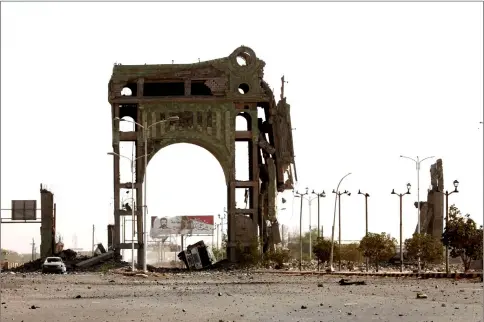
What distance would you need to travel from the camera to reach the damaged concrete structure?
3634 inches

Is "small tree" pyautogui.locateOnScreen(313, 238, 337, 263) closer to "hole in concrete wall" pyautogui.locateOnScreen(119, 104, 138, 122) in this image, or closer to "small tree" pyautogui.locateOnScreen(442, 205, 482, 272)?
"hole in concrete wall" pyautogui.locateOnScreen(119, 104, 138, 122)

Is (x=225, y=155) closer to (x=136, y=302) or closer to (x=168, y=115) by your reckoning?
(x=168, y=115)

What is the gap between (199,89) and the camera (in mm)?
94125

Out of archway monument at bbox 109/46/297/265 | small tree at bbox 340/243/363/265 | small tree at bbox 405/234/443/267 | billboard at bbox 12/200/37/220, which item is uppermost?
archway monument at bbox 109/46/297/265

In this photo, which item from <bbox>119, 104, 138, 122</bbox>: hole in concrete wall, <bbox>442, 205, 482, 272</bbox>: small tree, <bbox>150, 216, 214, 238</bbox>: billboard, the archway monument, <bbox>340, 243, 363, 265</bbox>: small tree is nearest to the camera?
<bbox>442, 205, 482, 272</bbox>: small tree

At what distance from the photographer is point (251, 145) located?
8900cm

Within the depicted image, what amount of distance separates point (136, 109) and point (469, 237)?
4361 centimetres

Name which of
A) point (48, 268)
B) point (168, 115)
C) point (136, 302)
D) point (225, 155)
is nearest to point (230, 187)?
point (225, 155)

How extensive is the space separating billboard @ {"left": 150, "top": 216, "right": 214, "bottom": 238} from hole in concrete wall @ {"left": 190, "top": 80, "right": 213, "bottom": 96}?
21102 millimetres

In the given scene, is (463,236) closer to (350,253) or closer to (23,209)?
(350,253)

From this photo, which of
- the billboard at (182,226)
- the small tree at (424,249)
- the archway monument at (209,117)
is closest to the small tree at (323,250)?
the archway monument at (209,117)

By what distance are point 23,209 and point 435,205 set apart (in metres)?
39.7

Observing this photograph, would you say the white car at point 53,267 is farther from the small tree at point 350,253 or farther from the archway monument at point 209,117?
the small tree at point 350,253

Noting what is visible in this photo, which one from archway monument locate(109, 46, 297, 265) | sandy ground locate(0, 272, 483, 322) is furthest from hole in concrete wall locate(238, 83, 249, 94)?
sandy ground locate(0, 272, 483, 322)
